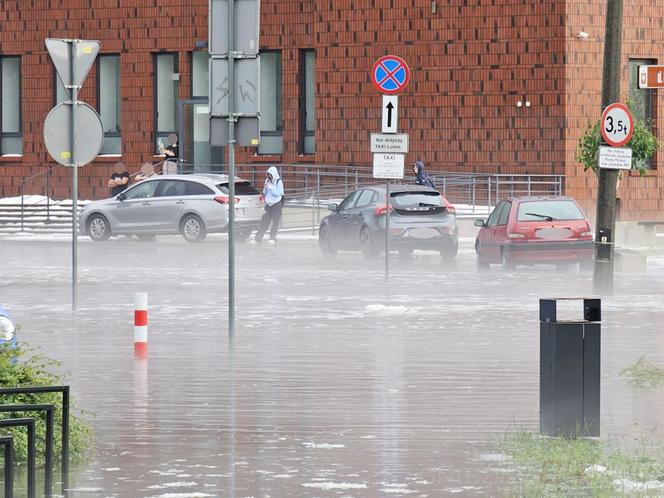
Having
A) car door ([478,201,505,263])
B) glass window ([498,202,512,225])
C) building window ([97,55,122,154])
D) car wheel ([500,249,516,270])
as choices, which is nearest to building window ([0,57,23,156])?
building window ([97,55,122,154])

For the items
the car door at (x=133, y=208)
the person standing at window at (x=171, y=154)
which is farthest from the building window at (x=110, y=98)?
the car door at (x=133, y=208)

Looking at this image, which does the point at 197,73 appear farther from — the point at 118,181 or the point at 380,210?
the point at 380,210

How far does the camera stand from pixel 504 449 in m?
10.7

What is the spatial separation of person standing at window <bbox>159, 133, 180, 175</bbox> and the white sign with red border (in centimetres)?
2337

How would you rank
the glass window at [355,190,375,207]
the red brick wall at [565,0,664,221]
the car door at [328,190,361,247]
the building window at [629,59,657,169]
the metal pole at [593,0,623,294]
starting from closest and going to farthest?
1. the metal pole at [593,0,623,294]
2. the glass window at [355,190,375,207]
3. the car door at [328,190,361,247]
4. the red brick wall at [565,0,664,221]
5. the building window at [629,59,657,169]

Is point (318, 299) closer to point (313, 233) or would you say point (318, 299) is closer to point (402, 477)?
point (402, 477)

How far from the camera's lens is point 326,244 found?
1411 inches

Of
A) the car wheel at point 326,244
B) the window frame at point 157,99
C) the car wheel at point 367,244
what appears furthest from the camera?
the window frame at point 157,99

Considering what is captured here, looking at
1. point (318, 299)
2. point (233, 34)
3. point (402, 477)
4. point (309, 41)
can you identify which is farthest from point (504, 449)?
point (309, 41)

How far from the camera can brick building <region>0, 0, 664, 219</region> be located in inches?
1752

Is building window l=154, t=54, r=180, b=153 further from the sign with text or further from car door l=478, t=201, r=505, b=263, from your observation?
the sign with text

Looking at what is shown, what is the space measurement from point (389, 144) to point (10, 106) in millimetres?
29805

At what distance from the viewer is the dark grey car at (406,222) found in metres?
33.4

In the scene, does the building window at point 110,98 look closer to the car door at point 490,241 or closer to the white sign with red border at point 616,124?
the car door at point 490,241
